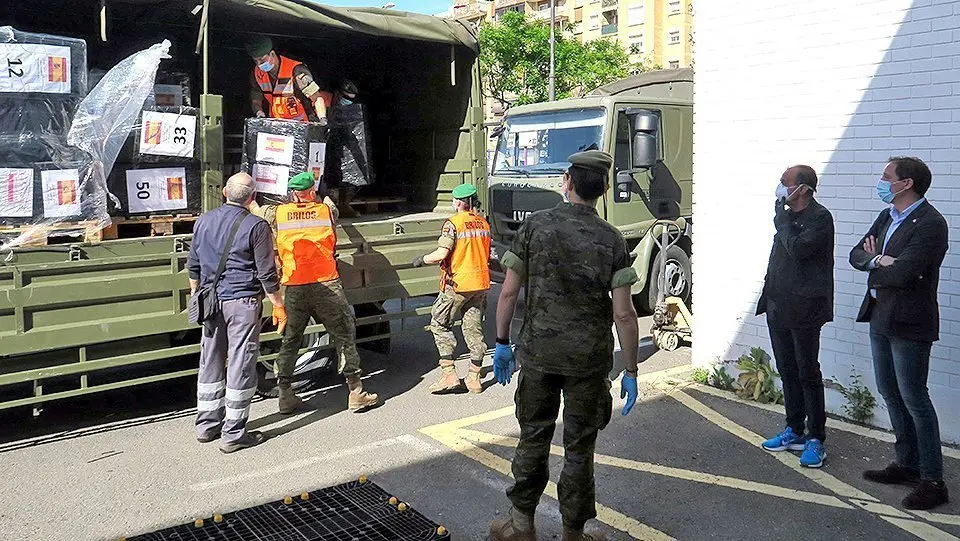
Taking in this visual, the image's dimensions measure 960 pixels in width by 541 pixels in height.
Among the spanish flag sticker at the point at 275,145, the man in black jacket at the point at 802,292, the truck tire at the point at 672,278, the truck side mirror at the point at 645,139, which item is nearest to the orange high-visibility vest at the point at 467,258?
the spanish flag sticker at the point at 275,145

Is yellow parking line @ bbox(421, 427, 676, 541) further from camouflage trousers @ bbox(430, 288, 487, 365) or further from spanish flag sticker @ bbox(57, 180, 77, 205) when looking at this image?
spanish flag sticker @ bbox(57, 180, 77, 205)

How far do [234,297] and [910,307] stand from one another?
3.95 m

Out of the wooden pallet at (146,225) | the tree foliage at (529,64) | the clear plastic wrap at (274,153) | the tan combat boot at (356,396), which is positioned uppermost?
the tree foliage at (529,64)

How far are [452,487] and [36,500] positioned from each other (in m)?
2.32

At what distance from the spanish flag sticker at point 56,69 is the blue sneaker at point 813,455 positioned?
5163mm

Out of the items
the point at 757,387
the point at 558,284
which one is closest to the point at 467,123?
the point at 757,387

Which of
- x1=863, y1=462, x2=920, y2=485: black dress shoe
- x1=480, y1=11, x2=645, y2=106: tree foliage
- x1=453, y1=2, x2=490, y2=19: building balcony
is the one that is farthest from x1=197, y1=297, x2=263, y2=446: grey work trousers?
x1=453, y1=2, x2=490, y2=19: building balcony

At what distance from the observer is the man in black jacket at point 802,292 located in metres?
4.65

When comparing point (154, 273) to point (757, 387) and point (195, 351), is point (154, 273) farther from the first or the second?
point (757, 387)

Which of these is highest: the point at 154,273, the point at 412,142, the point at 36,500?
the point at 412,142

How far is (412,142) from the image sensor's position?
8203 mm

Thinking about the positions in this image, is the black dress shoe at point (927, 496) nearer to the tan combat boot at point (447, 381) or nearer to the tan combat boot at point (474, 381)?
the tan combat boot at point (474, 381)

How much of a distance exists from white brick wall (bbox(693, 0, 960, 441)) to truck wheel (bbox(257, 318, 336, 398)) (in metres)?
3.04

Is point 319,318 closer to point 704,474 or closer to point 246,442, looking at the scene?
point 246,442
